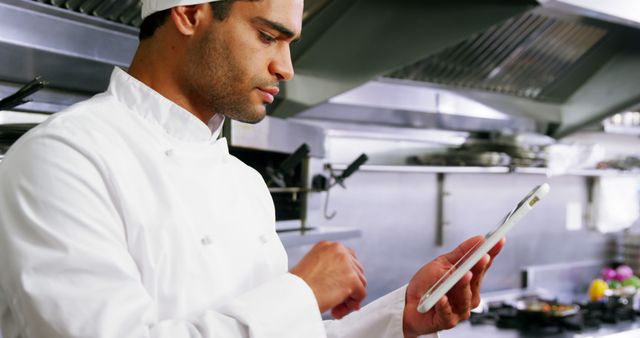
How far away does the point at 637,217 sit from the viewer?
186 inches

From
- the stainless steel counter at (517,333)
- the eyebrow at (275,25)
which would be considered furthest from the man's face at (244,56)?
the stainless steel counter at (517,333)

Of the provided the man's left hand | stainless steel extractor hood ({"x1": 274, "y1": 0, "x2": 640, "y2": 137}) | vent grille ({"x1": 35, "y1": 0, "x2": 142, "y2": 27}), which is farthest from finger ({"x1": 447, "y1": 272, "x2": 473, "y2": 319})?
stainless steel extractor hood ({"x1": 274, "y1": 0, "x2": 640, "y2": 137})

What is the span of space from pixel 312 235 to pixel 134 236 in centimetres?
152

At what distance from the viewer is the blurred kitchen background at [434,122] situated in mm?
2043

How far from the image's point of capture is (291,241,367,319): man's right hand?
95 centimetres

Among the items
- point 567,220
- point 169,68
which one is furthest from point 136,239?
point 567,220

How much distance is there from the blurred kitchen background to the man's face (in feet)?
1.89

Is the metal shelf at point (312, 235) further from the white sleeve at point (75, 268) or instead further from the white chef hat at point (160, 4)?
the white sleeve at point (75, 268)

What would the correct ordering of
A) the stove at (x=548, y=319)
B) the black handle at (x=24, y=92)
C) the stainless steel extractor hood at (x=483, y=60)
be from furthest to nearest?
1. the stove at (x=548, y=319)
2. the stainless steel extractor hood at (x=483, y=60)
3. the black handle at (x=24, y=92)

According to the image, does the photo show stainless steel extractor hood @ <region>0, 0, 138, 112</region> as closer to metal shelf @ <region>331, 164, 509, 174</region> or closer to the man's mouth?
the man's mouth

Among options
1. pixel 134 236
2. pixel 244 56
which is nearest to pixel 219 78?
pixel 244 56

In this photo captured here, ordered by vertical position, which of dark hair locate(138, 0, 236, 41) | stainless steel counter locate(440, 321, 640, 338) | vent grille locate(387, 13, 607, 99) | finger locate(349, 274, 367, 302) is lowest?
stainless steel counter locate(440, 321, 640, 338)

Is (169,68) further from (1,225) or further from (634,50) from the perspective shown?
(634,50)

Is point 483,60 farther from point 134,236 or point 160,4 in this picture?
point 134,236
